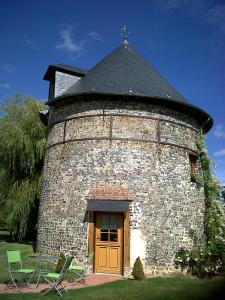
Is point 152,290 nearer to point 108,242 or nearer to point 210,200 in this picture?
point 108,242

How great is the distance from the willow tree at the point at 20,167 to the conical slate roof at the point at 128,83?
5003mm

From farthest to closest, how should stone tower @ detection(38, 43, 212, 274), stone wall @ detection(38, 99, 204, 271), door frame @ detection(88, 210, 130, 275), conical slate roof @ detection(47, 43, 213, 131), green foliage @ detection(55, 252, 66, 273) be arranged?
conical slate roof @ detection(47, 43, 213, 131), stone wall @ detection(38, 99, 204, 271), stone tower @ detection(38, 43, 212, 274), door frame @ detection(88, 210, 130, 275), green foliage @ detection(55, 252, 66, 273)

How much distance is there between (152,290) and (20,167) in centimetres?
1129

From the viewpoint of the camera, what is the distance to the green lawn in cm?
789

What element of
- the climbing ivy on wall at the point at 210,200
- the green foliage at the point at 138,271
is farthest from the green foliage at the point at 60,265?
the climbing ivy on wall at the point at 210,200

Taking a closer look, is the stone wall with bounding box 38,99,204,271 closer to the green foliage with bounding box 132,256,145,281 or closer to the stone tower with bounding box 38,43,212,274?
the stone tower with bounding box 38,43,212,274

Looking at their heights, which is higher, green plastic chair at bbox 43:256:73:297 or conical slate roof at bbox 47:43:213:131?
conical slate roof at bbox 47:43:213:131

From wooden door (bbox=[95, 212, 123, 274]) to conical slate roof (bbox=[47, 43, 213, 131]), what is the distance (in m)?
4.34

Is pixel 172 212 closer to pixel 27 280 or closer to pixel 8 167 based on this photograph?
pixel 27 280

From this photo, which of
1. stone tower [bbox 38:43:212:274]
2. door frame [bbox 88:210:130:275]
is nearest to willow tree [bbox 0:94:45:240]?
stone tower [bbox 38:43:212:274]

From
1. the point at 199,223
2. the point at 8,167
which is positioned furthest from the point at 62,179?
the point at 8,167

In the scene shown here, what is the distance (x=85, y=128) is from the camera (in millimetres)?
12469

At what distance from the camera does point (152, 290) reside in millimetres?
8984

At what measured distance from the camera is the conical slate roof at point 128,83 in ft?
40.8
